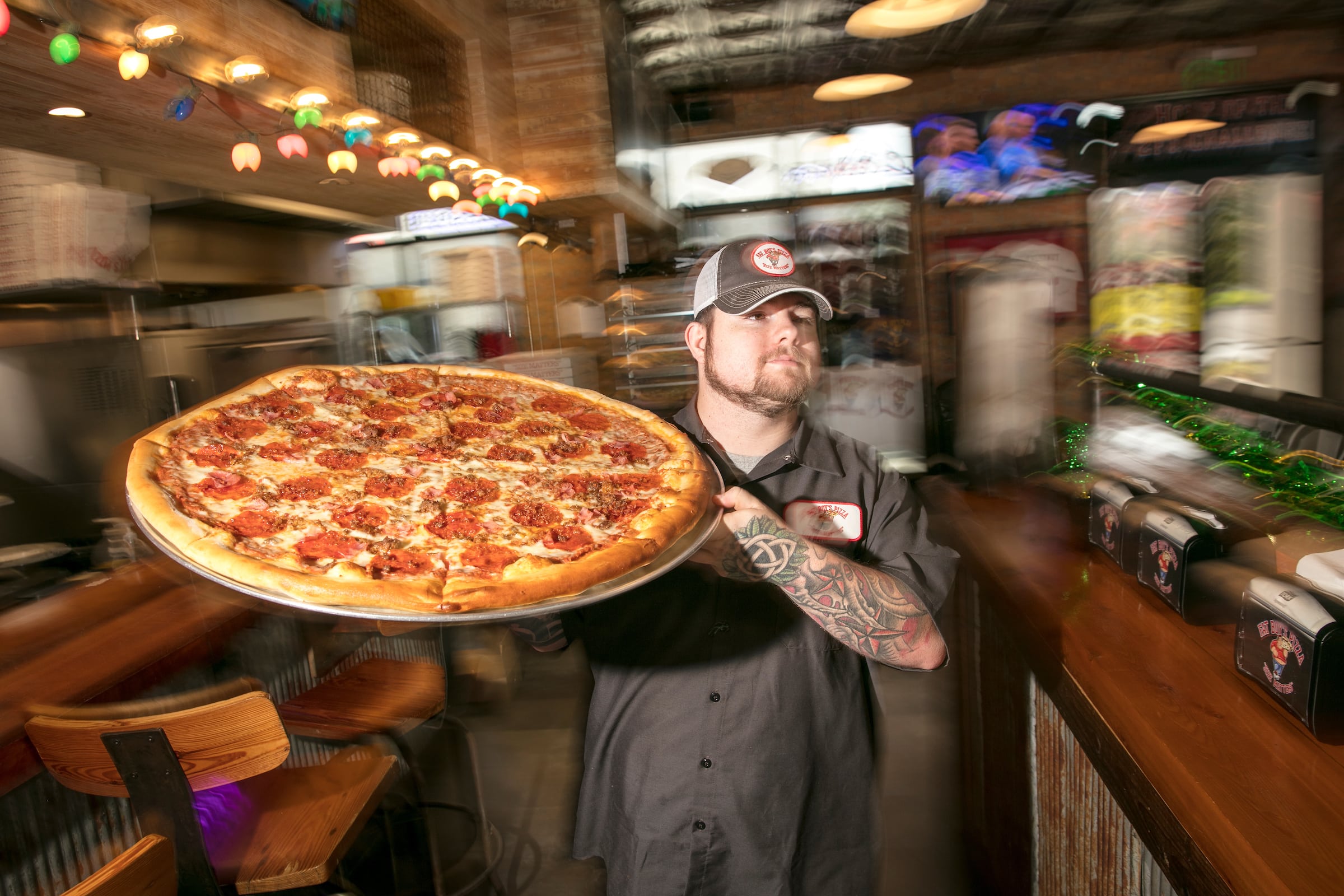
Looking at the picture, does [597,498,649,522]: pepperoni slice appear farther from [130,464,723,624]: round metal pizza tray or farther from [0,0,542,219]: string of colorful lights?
[0,0,542,219]: string of colorful lights

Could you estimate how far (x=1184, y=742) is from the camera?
3.86 ft

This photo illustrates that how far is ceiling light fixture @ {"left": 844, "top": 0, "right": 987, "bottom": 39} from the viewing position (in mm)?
3795

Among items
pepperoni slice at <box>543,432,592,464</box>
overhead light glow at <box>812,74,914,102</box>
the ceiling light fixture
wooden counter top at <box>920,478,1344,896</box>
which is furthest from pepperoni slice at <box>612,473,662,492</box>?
overhead light glow at <box>812,74,914,102</box>

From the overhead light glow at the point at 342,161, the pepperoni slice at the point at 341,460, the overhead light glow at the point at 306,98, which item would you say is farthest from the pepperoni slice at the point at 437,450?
the overhead light glow at the point at 342,161

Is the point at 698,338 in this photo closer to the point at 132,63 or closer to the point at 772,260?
the point at 772,260

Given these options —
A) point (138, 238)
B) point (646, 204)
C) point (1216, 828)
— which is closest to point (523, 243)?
point (646, 204)

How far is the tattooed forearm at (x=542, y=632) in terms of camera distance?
1599 mm

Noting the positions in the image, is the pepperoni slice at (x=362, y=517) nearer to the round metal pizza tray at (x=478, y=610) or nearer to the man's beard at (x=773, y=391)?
the round metal pizza tray at (x=478, y=610)

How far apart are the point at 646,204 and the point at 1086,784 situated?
5.21 metres

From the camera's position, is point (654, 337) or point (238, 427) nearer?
point (238, 427)

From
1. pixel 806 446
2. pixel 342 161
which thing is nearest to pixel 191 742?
pixel 806 446

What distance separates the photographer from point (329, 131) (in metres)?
2.92

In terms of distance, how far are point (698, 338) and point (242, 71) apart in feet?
5.47

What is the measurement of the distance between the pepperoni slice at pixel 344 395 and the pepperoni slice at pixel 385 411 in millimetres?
42
